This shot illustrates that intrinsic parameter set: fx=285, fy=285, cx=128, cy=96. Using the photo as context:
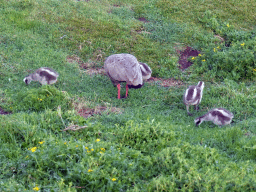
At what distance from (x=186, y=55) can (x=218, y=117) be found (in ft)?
14.9

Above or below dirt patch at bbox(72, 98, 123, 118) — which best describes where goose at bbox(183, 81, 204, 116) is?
above

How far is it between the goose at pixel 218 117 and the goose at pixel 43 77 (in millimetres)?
4189

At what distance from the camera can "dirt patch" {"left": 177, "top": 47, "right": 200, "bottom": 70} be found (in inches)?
401

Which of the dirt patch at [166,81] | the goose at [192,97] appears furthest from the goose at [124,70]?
the goose at [192,97]

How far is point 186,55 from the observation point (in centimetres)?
1070

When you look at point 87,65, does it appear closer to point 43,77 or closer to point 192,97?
point 43,77

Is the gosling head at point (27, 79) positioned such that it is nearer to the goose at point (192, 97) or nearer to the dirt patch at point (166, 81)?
the dirt patch at point (166, 81)

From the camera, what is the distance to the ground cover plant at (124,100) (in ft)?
13.5

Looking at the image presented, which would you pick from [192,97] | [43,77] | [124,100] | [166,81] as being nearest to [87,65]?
[43,77]

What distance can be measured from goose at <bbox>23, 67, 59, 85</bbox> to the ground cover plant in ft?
0.75

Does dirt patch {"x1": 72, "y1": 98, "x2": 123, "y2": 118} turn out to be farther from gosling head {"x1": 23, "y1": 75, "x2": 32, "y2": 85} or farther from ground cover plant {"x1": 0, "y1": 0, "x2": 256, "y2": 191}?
gosling head {"x1": 23, "y1": 75, "x2": 32, "y2": 85}

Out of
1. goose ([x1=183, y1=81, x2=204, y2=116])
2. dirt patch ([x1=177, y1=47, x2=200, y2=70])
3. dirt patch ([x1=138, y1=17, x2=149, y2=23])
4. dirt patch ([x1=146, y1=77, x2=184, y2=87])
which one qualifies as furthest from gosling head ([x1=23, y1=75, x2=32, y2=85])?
dirt patch ([x1=138, y1=17, x2=149, y2=23])

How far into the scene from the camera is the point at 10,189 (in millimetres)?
3654

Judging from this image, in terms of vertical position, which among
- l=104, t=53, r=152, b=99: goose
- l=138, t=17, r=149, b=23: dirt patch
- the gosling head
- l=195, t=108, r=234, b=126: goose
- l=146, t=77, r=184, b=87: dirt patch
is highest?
l=138, t=17, r=149, b=23: dirt patch
